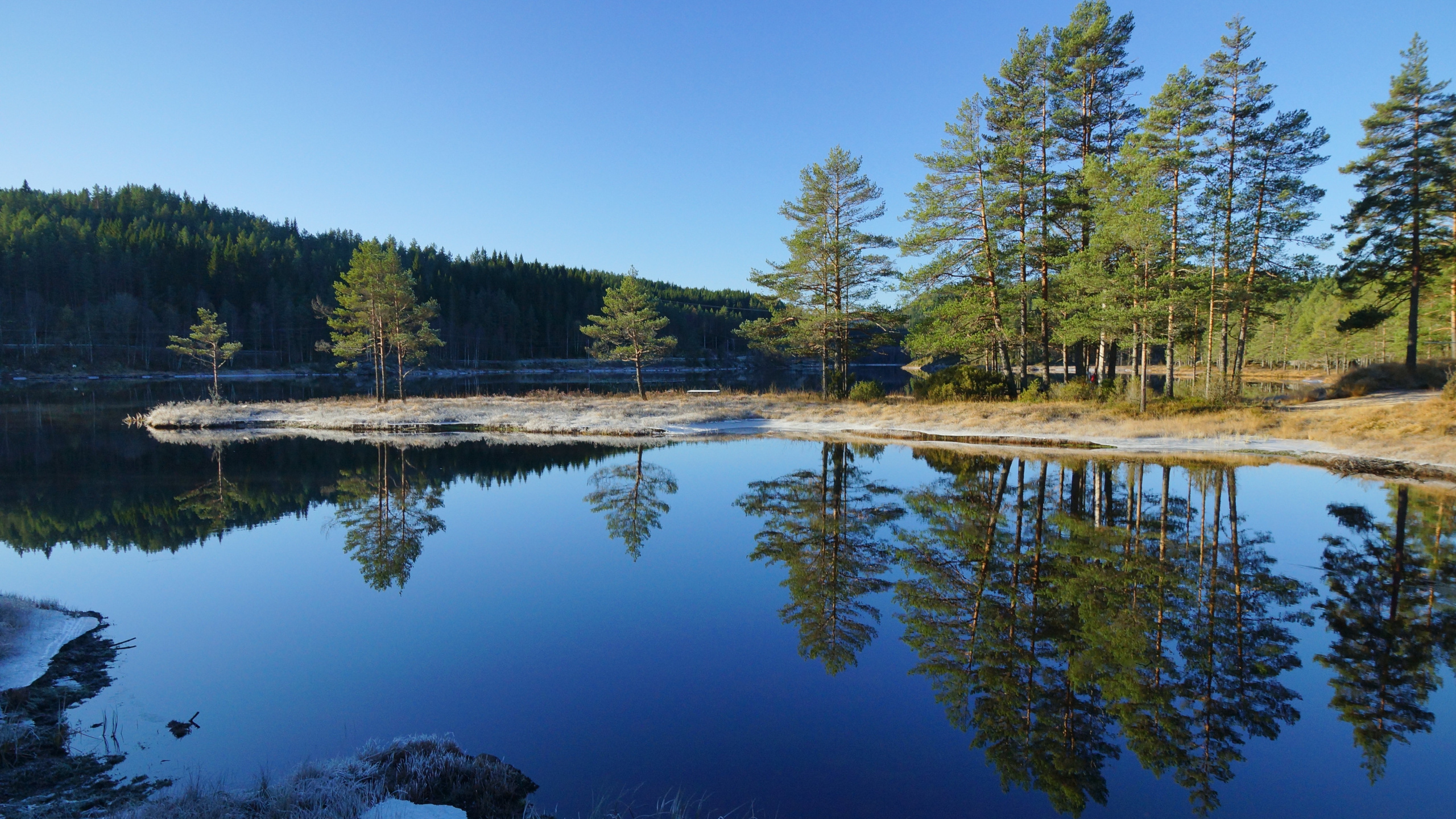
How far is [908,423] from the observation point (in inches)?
1047

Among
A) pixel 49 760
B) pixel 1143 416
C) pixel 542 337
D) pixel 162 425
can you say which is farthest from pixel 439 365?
pixel 49 760

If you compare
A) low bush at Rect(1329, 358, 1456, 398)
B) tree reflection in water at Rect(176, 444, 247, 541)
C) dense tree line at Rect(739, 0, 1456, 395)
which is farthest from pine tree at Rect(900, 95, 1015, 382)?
tree reflection in water at Rect(176, 444, 247, 541)

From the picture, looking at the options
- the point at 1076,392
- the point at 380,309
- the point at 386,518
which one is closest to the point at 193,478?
the point at 386,518

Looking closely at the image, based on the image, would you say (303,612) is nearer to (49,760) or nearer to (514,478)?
(49,760)

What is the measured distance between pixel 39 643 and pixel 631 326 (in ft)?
100

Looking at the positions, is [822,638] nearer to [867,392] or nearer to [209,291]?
[867,392]

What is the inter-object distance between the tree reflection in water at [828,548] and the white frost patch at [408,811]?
3650 mm

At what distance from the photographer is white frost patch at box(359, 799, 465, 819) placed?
425cm

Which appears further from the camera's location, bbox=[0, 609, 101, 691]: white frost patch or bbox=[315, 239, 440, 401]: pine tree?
bbox=[315, 239, 440, 401]: pine tree

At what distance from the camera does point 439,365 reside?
95312mm

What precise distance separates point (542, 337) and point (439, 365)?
26466 mm

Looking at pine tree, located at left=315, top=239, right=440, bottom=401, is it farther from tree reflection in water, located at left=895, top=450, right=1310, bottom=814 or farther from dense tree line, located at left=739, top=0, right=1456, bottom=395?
tree reflection in water, located at left=895, top=450, right=1310, bottom=814

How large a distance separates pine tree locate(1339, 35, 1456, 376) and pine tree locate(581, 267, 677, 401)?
32.3 metres

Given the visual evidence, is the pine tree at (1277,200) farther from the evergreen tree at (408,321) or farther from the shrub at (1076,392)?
the evergreen tree at (408,321)
